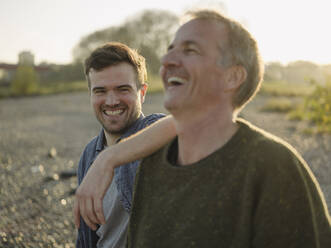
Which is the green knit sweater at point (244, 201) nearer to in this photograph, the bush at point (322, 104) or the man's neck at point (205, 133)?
the man's neck at point (205, 133)

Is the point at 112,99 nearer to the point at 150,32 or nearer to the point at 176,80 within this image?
the point at 176,80

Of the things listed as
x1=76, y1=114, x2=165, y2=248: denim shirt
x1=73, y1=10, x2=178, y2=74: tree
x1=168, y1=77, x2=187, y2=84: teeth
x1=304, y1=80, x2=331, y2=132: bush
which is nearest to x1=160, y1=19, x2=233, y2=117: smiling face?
x1=168, y1=77, x2=187, y2=84: teeth

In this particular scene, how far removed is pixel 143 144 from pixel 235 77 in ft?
1.86

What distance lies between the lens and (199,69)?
1419 mm

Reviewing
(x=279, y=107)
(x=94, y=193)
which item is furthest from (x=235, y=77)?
(x=279, y=107)

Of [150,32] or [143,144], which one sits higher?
[150,32]

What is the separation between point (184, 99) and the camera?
1407 millimetres

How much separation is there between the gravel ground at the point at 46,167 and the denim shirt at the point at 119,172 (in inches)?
60.7

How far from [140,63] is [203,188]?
5.72ft

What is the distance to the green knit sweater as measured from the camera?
4.10ft

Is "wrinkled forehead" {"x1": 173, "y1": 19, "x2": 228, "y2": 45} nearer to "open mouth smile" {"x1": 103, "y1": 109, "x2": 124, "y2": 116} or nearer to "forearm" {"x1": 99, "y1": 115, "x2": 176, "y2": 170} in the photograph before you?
"forearm" {"x1": 99, "y1": 115, "x2": 176, "y2": 170}

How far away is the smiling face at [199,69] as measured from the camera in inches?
55.4

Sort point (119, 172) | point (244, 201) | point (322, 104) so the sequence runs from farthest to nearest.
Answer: point (322, 104), point (119, 172), point (244, 201)

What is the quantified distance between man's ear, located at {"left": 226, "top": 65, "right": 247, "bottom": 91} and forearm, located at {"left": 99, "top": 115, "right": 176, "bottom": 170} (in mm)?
390
